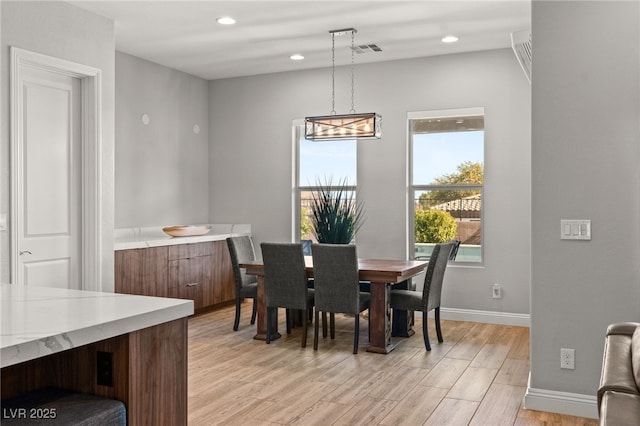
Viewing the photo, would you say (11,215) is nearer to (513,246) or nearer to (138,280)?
(138,280)

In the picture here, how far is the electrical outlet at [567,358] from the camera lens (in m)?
3.15

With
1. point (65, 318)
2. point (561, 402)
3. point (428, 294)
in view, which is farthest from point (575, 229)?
point (65, 318)

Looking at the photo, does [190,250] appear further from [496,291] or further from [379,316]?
[496,291]

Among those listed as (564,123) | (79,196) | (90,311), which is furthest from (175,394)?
(79,196)

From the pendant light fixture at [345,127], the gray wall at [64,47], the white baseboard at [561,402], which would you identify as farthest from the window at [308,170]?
the white baseboard at [561,402]

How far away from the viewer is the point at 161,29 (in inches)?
201

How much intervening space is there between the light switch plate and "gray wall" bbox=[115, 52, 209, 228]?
14.5 feet

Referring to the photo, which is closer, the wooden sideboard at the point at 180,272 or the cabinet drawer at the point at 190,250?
the wooden sideboard at the point at 180,272

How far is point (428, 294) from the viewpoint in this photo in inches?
179

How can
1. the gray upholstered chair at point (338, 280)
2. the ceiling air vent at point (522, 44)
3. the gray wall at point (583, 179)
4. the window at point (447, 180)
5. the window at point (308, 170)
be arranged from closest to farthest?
1. the gray wall at point (583, 179)
2. the ceiling air vent at point (522, 44)
3. the gray upholstered chair at point (338, 280)
4. the window at point (447, 180)
5. the window at point (308, 170)

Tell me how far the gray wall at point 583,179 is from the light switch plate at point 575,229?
28mm

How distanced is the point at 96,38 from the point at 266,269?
241 cm

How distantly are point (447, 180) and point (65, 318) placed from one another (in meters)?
5.02

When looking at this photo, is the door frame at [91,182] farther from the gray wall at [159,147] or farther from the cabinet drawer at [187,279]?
the gray wall at [159,147]
